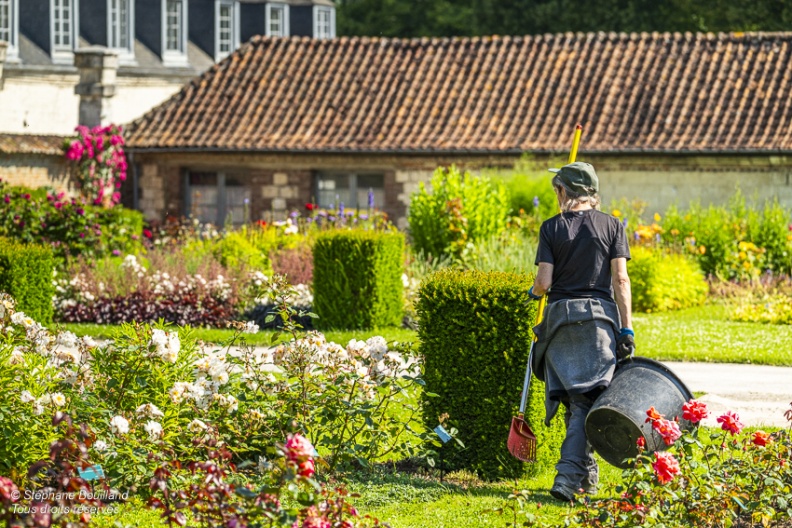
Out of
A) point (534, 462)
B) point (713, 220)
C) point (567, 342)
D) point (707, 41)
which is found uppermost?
point (707, 41)

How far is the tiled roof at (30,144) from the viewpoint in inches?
921

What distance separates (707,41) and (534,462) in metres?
17.3

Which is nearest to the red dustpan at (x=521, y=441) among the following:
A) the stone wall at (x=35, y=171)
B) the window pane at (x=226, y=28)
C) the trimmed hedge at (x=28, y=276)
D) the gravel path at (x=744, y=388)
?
the gravel path at (x=744, y=388)

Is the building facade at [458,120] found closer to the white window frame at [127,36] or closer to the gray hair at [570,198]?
the white window frame at [127,36]

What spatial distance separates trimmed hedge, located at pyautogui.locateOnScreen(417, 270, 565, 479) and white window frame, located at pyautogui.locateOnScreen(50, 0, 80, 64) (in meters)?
→ 28.7

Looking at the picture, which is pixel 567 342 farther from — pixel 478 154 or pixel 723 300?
pixel 478 154

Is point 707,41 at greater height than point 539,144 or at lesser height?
greater

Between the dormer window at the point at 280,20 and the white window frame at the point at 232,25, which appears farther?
the dormer window at the point at 280,20

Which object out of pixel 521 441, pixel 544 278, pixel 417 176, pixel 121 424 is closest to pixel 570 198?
pixel 544 278

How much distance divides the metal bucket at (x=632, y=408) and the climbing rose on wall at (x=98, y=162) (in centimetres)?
1870

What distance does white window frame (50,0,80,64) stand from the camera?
1339 inches

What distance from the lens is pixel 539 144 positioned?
843 inches

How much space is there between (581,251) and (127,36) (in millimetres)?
30936

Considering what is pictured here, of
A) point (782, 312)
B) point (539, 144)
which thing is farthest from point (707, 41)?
point (782, 312)
